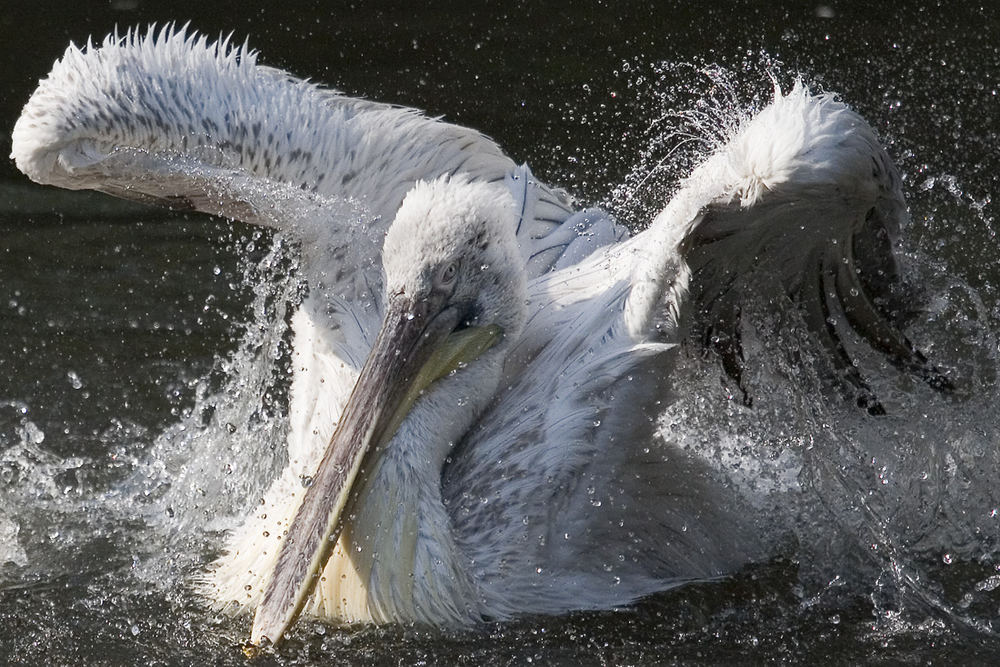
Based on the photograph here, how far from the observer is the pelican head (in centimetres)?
345

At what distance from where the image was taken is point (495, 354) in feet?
12.4

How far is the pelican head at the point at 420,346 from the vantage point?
11.3 ft

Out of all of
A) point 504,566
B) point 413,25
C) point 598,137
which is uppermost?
point 413,25

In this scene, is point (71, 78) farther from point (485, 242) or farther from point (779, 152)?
point (779, 152)

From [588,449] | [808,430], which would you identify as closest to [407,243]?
[588,449]

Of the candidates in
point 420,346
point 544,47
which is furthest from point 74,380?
point 544,47

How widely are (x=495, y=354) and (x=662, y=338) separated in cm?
41

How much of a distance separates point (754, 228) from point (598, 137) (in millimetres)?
3563

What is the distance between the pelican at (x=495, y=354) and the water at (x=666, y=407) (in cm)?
10

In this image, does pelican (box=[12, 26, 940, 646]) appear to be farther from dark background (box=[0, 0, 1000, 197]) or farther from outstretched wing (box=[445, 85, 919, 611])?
dark background (box=[0, 0, 1000, 197])

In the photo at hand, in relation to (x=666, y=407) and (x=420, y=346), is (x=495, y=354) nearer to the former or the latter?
(x=420, y=346)

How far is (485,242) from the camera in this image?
368cm

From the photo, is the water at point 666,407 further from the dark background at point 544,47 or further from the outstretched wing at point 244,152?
the outstretched wing at point 244,152

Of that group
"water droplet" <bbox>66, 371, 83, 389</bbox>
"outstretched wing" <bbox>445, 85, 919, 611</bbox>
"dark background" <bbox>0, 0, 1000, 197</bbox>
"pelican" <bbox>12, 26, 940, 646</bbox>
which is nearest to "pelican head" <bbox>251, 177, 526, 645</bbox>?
"pelican" <bbox>12, 26, 940, 646</bbox>
